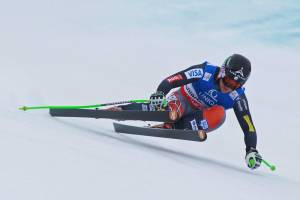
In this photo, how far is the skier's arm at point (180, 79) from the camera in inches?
196

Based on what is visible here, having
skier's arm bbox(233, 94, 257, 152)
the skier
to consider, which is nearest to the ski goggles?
the skier

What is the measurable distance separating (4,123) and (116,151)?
740mm

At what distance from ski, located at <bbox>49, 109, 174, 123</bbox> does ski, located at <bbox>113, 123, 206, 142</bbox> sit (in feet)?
0.43

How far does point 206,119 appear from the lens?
5.09 metres

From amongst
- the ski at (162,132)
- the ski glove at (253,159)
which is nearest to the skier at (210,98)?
the ski glove at (253,159)

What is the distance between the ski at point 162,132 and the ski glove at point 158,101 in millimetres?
233

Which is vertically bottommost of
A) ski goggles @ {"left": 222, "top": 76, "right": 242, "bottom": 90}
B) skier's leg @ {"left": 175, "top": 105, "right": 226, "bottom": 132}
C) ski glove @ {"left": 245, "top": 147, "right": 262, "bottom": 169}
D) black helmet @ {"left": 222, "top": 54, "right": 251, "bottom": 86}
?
ski glove @ {"left": 245, "top": 147, "right": 262, "bottom": 169}

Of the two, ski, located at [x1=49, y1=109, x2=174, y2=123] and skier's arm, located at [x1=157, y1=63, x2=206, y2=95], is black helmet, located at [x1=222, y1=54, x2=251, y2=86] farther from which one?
ski, located at [x1=49, y1=109, x2=174, y2=123]

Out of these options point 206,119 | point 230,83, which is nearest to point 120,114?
point 206,119

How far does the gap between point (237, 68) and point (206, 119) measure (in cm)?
57

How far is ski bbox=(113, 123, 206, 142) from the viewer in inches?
187

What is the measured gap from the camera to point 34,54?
1199 centimetres

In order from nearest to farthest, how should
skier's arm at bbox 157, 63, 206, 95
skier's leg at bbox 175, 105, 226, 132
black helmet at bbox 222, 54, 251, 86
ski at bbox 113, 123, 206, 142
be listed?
ski at bbox 113, 123, 206, 142 < black helmet at bbox 222, 54, 251, 86 < skier's arm at bbox 157, 63, 206, 95 < skier's leg at bbox 175, 105, 226, 132

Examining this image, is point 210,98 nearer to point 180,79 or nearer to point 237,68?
point 180,79
